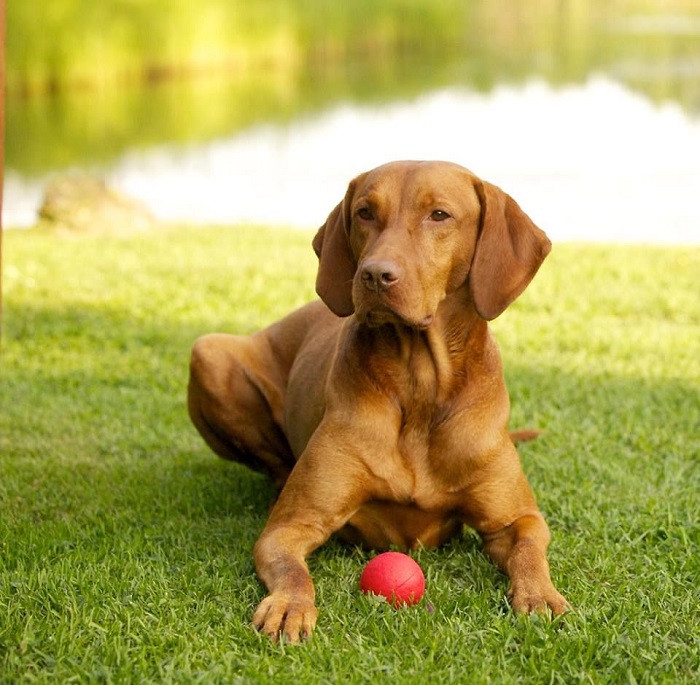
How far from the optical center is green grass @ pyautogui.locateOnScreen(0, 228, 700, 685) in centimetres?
377

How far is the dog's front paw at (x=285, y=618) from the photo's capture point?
12.7 ft

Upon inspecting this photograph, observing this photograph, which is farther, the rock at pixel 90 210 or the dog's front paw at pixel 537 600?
the rock at pixel 90 210

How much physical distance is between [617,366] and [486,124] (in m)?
14.0

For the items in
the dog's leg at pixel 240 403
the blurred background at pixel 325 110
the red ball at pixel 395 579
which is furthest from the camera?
the blurred background at pixel 325 110

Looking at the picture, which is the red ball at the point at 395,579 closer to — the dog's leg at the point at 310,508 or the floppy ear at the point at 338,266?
the dog's leg at the point at 310,508

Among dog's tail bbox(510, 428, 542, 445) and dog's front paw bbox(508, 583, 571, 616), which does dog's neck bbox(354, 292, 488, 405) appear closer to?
dog's front paw bbox(508, 583, 571, 616)

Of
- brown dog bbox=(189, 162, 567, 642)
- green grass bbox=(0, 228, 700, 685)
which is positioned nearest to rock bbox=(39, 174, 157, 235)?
green grass bbox=(0, 228, 700, 685)

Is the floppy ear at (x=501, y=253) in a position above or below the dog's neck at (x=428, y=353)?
above

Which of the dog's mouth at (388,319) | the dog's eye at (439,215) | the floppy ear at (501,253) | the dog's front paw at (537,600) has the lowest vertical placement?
the dog's front paw at (537,600)

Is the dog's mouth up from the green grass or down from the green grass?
up

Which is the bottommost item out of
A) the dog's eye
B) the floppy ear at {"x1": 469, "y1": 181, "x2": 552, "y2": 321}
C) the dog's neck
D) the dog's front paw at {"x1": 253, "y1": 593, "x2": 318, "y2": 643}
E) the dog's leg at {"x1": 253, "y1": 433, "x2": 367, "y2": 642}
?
the dog's front paw at {"x1": 253, "y1": 593, "x2": 318, "y2": 643}

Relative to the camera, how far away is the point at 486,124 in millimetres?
21047

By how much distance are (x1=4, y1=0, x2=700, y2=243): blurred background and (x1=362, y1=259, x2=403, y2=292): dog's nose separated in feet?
32.8

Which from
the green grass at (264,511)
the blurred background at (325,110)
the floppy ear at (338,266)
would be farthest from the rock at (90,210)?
the floppy ear at (338,266)
